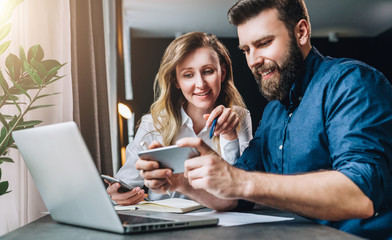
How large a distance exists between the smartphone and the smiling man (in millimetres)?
22

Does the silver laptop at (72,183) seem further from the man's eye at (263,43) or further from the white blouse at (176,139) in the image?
the white blouse at (176,139)

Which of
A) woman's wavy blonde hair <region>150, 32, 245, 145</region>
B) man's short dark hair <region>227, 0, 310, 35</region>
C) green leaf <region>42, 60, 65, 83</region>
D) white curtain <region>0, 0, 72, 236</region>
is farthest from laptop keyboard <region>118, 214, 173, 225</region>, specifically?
woman's wavy blonde hair <region>150, 32, 245, 145</region>

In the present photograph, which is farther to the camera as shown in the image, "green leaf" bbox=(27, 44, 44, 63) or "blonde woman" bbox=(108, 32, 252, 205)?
"blonde woman" bbox=(108, 32, 252, 205)

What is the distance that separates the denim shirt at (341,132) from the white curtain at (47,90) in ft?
2.71

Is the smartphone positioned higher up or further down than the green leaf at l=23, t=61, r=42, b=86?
further down

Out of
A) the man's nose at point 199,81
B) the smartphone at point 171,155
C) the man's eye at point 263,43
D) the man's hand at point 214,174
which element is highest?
the man's eye at point 263,43

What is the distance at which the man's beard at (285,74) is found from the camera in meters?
1.36

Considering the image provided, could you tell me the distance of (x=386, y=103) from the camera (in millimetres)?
990

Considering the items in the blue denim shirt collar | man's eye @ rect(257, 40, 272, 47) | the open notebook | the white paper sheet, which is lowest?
the open notebook

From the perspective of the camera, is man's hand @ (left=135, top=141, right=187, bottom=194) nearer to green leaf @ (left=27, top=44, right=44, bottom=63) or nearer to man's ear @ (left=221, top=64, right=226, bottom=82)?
green leaf @ (left=27, top=44, right=44, bottom=63)

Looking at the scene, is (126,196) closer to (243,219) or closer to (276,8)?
(243,219)

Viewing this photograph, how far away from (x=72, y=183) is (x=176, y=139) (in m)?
1.50

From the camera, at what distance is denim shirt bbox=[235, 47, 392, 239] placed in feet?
2.91

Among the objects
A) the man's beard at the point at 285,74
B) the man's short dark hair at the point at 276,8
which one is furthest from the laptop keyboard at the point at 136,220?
the man's short dark hair at the point at 276,8
